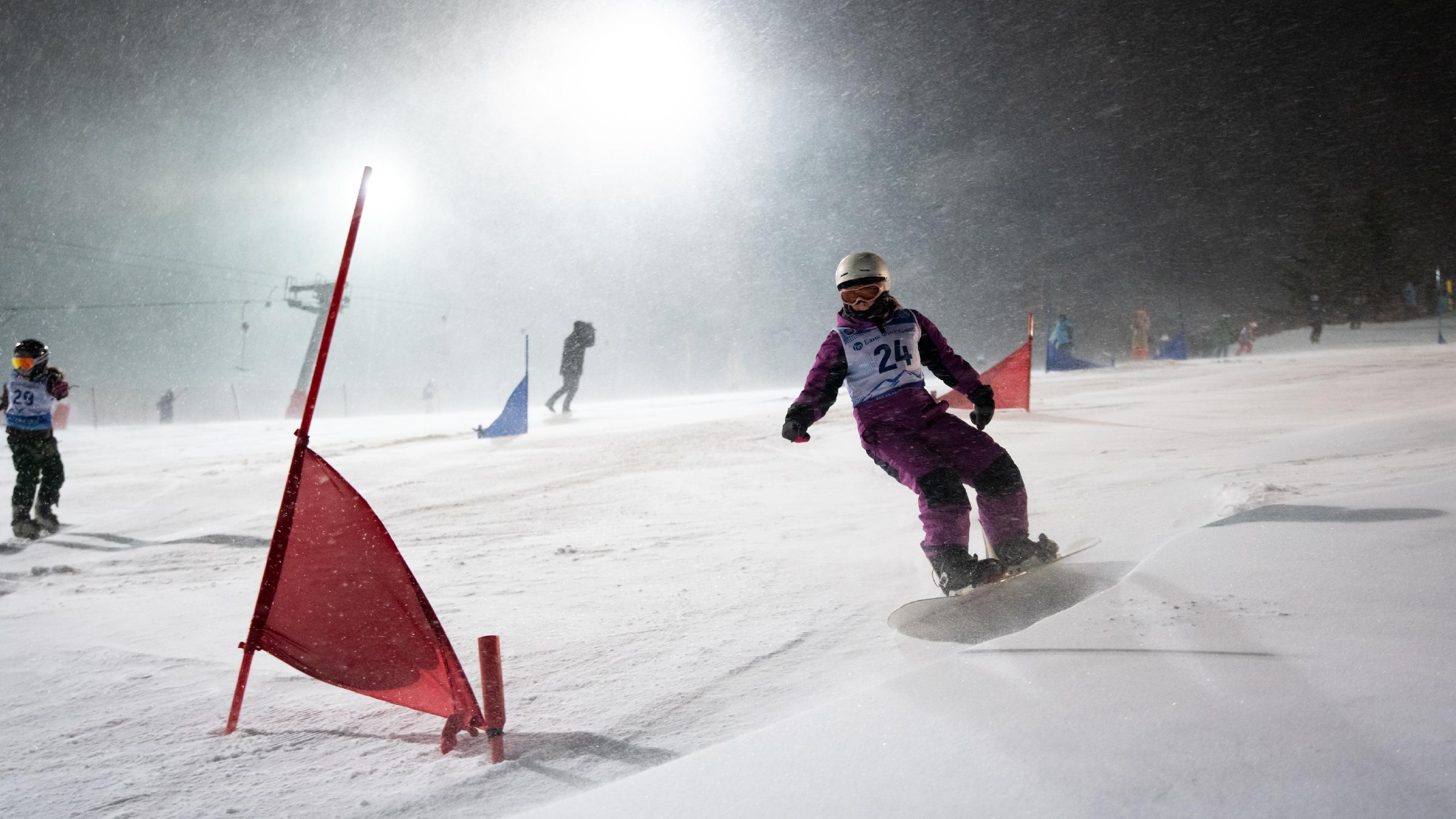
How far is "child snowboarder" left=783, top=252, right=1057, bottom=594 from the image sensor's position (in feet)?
10.5

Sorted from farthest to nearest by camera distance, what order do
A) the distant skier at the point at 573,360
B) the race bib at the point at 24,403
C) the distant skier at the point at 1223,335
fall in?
the distant skier at the point at 1223,335 → the distant skier at the point at 573,360 → the race bib at the point at 24,403

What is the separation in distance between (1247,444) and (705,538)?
5.01 metres

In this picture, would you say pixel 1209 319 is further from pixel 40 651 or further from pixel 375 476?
pixel 40 651

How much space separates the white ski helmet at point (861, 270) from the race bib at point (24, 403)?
766cm

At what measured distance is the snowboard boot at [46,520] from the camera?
6.74 m

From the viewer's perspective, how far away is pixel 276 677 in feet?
9.50

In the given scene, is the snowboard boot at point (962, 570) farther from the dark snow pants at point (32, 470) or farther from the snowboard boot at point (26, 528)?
the dark snow pants at point (32, 470)

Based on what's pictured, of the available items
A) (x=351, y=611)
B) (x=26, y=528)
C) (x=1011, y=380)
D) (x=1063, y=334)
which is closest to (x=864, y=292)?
(x=351, y=611)

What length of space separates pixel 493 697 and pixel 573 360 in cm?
1572

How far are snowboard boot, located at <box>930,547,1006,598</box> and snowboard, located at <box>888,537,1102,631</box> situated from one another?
1.2 inches

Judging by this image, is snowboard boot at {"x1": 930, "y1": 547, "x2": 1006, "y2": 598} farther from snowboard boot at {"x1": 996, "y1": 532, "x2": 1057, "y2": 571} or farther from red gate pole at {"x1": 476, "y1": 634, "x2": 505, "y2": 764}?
red gate pole at {"x1": 476, "y1": 634, "x2": 505, "y2": 764}

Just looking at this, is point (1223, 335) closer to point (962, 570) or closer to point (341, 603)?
point (962, 570)

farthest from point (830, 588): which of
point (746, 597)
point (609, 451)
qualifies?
point (609, 451)

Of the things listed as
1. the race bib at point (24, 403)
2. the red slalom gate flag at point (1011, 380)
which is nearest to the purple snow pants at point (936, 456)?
the red slalom gate flag at point (1011, 380)
